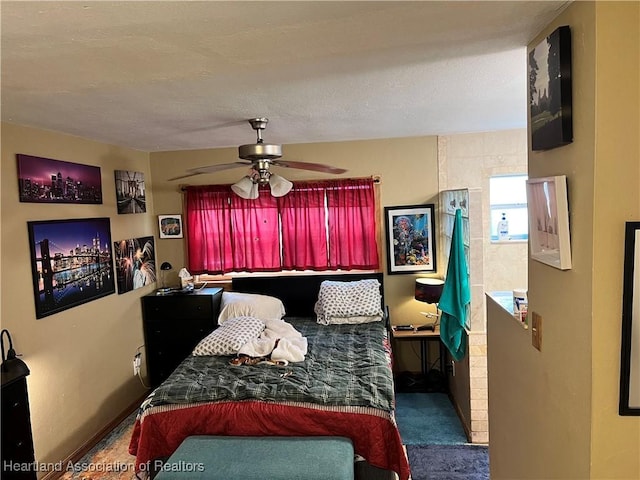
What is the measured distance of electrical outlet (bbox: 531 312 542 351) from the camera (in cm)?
166

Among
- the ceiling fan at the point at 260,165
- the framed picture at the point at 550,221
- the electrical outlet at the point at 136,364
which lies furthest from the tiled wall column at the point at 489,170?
the electrical outlet at the point at 136,364

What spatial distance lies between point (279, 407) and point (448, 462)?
1.42 metres

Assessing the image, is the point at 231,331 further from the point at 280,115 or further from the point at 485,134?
the point at 485,134

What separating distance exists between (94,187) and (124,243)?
63 centimetres

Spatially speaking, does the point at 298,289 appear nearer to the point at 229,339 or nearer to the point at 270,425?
the point at 229,339

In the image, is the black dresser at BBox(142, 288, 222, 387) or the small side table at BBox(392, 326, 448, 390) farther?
the black dresser at BBox(142, 288, 222, 387)

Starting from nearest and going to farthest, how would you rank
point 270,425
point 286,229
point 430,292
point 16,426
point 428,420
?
point 16,426 → point 270,425 → point 428,420 → point 430,292 → point 286,229

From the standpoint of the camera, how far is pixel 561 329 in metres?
1.46

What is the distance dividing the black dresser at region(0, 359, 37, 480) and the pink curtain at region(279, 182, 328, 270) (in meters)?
2.55

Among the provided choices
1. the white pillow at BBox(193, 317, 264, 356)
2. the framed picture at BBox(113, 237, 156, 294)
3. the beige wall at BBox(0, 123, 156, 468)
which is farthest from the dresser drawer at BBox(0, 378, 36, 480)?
the framed picture at BBox(113, 237, 156, 294)

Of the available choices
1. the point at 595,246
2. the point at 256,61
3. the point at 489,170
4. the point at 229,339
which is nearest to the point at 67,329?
the point at 229,339

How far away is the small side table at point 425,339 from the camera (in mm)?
4145

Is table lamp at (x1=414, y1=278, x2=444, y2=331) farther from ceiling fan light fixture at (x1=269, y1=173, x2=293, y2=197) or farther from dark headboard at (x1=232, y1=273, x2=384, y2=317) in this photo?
ceiling fan light fixture at (x1=269, y1=173, x2=293, y2=197)

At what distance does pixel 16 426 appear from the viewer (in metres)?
2.53
